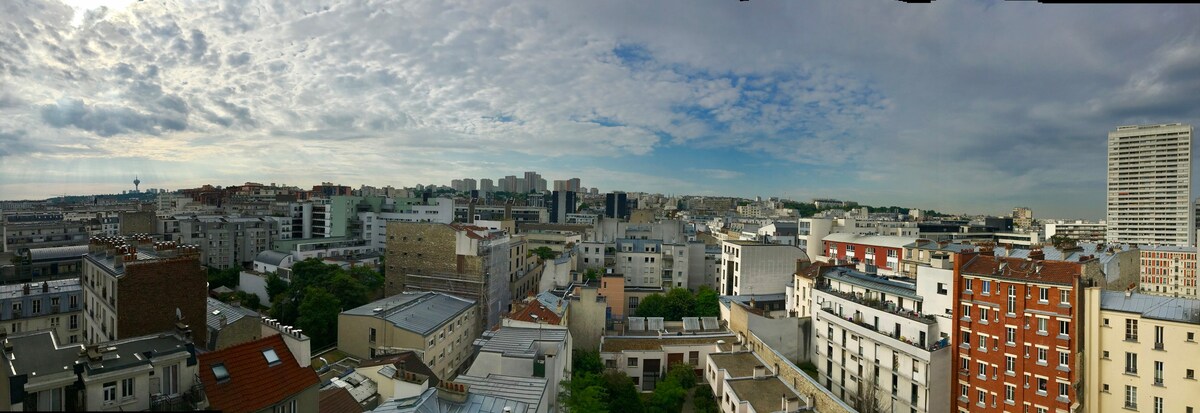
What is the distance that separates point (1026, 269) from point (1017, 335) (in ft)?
8.00

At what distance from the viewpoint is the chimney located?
20.7 meters

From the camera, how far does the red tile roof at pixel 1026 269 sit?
1955cm

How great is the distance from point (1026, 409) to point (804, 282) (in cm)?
1199

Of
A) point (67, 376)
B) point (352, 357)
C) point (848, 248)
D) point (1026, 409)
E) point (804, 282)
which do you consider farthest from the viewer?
point (848, 248)

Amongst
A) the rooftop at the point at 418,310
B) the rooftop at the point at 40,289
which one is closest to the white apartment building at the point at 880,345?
the rooftop at the point at 418,310

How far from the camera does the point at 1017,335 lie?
20453 millimetres

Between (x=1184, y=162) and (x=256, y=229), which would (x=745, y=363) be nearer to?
(x=256, y=229)

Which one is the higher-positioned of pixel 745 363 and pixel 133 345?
pixel 133 345

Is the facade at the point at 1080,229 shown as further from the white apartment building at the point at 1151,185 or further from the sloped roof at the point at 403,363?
the sloped roof at the point at 403,363

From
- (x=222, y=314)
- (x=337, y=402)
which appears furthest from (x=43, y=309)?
(x=337, y=402)

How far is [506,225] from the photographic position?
172 ft

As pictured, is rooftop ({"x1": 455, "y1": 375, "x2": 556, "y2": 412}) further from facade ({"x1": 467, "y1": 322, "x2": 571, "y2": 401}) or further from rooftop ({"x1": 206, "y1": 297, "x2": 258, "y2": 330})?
rooftop ({"x1": 206, "y1": 297, "x2": 258, "y2": 330})

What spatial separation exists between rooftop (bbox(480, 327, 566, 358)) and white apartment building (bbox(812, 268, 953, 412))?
13.6 m

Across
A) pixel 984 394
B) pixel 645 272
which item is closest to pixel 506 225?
pixel 645 272
